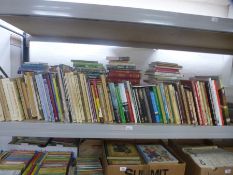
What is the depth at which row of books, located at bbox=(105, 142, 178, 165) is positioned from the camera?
954 mm

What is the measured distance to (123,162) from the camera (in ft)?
3.09

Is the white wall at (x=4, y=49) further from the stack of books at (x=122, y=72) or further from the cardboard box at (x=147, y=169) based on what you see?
the cardboard box at (x=147, y=169)

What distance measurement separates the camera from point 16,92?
88 cm

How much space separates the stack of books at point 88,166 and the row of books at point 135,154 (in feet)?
0.28

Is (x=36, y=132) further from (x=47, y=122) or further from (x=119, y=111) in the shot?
(x=119, y=111)

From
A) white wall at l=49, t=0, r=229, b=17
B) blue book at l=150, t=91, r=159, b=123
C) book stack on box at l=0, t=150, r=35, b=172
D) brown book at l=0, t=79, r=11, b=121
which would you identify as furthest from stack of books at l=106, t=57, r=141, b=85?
white wall at l=49, t=0, r=229, b=17

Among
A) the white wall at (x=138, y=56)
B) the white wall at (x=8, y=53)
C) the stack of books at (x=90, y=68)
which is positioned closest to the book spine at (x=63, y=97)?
the stack of books at (x=90, y=68)

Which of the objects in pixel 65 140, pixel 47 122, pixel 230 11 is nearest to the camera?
pixel 47 122

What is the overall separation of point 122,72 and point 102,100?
7.3 inches

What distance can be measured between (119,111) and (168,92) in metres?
0.25

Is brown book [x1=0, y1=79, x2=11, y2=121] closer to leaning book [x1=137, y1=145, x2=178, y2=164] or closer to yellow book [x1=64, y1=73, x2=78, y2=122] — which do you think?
yellow book [x1=64, y1=73, x2=78, y2=122]

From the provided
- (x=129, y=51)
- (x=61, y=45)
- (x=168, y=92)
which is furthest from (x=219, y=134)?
(x=61, y=45)

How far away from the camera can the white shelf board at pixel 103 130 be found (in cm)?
82

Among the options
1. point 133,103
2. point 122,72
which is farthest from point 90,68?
point 133,103
